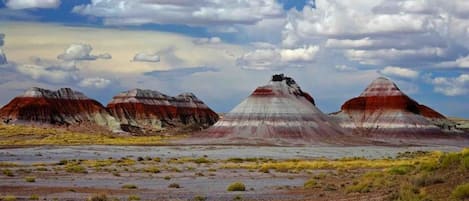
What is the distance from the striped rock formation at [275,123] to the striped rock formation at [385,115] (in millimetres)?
7103

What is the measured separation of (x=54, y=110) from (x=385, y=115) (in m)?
80.8

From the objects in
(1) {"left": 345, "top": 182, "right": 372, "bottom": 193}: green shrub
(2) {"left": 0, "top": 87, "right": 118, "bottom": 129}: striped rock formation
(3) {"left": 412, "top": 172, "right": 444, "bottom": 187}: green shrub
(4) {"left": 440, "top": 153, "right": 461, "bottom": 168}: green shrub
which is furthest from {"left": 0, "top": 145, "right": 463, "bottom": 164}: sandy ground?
(2) {"left": 0, "top": 87, "right": 118, "bottom": 129}: striped rock formation

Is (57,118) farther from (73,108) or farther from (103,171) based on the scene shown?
(103,171)

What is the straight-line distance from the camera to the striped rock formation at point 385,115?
160m

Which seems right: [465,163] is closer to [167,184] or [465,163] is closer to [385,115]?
[167,184]

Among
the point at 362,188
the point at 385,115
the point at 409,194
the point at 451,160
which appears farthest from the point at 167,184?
the point at 385,115

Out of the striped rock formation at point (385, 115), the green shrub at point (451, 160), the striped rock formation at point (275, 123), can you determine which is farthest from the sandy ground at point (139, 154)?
the striped rock formation at point (385, 115)

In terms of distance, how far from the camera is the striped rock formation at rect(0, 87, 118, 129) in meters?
182

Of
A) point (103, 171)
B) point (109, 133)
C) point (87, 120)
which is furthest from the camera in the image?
point (87, 120)

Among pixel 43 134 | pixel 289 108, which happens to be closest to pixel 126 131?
pixel 43 134

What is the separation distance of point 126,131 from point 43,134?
1209 inches

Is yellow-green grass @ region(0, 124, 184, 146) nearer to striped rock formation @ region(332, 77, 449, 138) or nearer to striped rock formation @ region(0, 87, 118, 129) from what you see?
striped rock formation @ region(0, 87, 118, 129)

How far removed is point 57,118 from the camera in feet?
607

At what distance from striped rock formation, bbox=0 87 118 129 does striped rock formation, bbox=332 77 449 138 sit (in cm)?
5826
